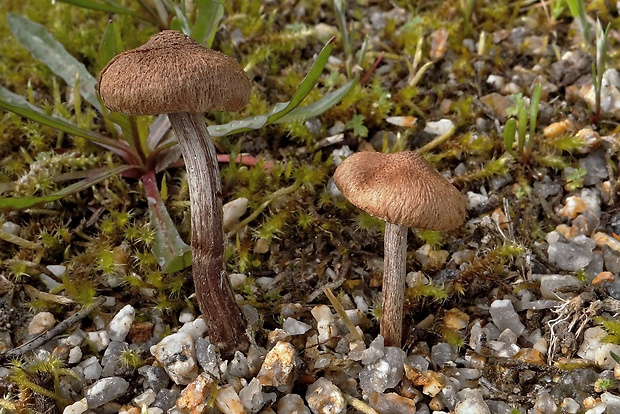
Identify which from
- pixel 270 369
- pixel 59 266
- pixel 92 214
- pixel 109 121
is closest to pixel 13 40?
pixel 109 121

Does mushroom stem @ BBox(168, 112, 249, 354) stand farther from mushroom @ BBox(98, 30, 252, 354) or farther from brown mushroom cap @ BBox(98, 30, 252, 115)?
brown mushroom cap @ BBox(98, 30, 252, 115)

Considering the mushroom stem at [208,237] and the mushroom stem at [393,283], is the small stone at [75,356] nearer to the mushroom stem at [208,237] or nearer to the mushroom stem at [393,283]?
the mushroom stem at [208,237]

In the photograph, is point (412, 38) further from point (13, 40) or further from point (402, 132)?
point (13, 40)

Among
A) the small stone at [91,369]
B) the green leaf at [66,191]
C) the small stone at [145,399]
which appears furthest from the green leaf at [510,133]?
the small stone at [91,369]

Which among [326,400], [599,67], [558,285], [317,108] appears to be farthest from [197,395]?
[599,67]

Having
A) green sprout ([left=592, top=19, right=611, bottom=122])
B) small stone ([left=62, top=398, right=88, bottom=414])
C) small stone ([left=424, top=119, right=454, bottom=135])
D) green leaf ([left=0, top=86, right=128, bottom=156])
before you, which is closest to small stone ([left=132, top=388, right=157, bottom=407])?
small stone ([left=62, top=398, right=88, bottom=414])

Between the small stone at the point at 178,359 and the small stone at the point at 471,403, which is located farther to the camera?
the small stone at the point at 178,359

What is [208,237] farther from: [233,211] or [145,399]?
[145,399]
